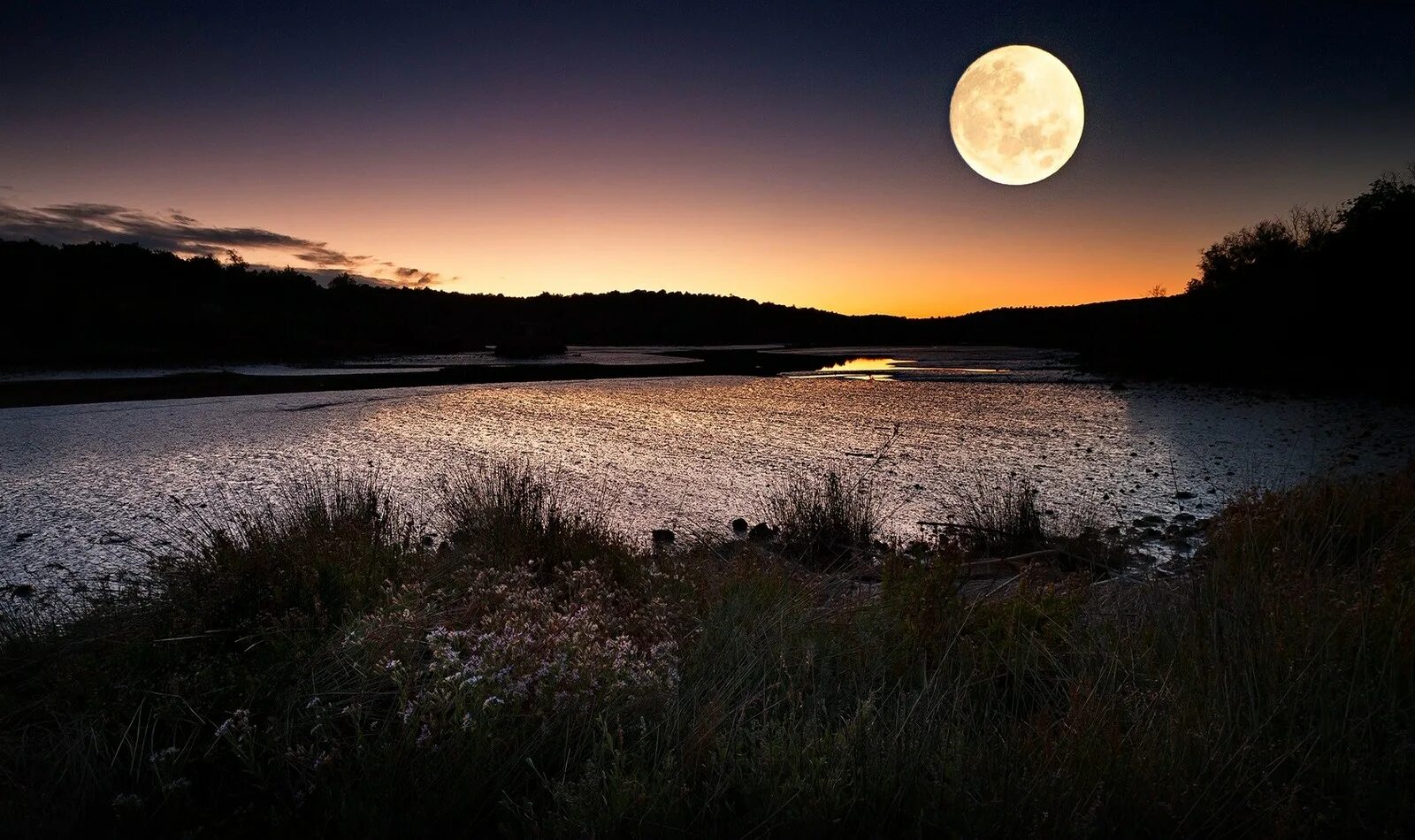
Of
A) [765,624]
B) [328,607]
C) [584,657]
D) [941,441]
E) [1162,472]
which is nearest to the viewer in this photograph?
[584,657]

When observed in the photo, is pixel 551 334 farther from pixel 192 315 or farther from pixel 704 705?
pixel 704 705

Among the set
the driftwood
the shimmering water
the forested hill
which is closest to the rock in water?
the shimmering water

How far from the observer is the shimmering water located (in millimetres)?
9242

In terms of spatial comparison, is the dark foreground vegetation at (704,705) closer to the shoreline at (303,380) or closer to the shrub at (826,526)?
the shrub at (826,526)

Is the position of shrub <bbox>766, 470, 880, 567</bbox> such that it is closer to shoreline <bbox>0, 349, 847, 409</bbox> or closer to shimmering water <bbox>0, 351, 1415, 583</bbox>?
shimmering water <bbox>0, 351, 1415, 583</bbox>

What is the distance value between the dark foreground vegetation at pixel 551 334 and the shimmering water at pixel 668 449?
8008 mm

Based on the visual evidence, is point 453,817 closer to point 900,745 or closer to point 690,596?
point 900,745

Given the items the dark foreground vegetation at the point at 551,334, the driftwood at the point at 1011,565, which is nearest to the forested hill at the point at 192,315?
the dark foreground vegetation at the point at 551,334

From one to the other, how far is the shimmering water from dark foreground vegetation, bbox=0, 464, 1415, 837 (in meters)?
3.83

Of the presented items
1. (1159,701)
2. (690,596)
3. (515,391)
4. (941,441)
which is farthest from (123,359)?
(1159,701)

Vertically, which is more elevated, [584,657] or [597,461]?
[584,657]

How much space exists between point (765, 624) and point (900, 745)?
135cm

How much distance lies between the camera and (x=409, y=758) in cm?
270

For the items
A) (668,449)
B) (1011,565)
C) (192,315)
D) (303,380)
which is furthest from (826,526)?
(192,315)
